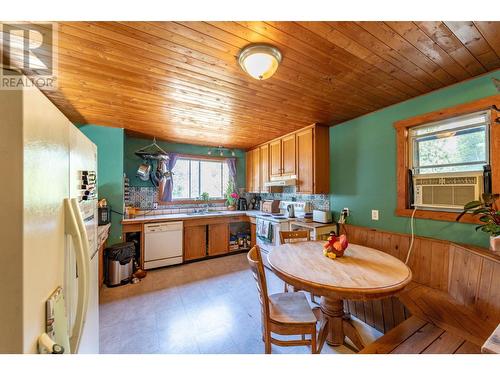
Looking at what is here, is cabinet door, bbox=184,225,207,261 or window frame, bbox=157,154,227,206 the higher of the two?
window frame, bbox=157,154,227,206

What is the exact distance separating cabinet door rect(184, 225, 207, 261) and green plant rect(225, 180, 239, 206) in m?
0.96

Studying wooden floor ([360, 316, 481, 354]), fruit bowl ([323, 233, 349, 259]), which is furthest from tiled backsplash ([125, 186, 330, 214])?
wooden floor ([360, 316, 481, 354])

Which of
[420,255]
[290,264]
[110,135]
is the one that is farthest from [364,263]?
[110,135]

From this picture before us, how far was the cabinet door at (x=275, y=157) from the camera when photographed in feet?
12.1

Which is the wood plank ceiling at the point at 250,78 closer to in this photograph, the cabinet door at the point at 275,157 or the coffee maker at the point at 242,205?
the cabinet door at the point at 275,157

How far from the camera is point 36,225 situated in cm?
57

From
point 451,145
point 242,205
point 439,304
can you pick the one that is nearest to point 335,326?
point 439,304

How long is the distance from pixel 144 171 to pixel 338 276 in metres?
3.54

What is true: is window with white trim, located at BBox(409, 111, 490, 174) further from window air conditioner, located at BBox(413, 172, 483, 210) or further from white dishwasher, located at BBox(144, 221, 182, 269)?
white dishwasher, located at BBox(144, 221, 182, 269)

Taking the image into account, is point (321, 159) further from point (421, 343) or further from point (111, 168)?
point (111, 168)

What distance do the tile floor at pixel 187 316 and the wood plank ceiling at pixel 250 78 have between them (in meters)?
2.33

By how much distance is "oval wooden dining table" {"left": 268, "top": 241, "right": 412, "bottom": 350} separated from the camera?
124cm

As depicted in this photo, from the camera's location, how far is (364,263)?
1602 millimetres
